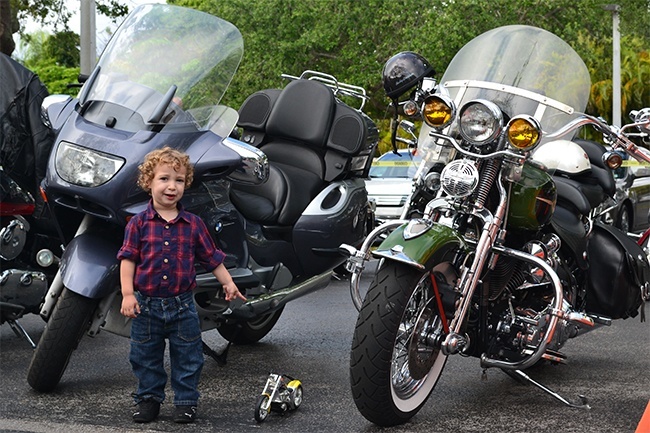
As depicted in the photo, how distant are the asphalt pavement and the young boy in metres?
0.17

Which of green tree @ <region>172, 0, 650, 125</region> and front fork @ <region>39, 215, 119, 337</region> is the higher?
front fork @ <region>39, 215, 119, 337</region>

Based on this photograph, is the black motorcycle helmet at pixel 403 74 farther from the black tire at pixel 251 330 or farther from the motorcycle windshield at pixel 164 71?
the black tire at pixel 251 330

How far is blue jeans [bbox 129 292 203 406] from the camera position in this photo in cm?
496

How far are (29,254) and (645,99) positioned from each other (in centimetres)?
3780

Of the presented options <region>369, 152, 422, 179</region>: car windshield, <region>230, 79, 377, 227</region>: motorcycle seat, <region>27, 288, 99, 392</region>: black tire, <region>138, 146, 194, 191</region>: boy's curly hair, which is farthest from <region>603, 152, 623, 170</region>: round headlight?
<region>369, 152, 422, 179</region>: car windshield

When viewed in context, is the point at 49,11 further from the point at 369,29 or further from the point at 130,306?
the point at 130,306

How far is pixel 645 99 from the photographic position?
135 feet

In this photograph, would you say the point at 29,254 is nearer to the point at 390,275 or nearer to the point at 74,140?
the point at 74,140

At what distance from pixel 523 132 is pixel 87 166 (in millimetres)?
2067

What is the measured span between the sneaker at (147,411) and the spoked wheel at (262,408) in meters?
0.47

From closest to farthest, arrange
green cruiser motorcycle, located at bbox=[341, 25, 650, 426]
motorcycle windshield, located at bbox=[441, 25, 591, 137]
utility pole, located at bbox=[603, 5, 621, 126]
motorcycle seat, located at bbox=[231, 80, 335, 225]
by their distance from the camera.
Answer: green cruiser motorcycle, located at bbox=[341, 25, 650, 426]
motorcycle windshield, located at bbox=[441, 25, 591, 137]
motorcycle seat, located at bbox=[231, 80, 335, 225]
utility pole, located at bbox=[603, 5, 621, 126]

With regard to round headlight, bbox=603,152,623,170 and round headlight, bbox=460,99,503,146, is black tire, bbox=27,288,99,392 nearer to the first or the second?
round headlight, bbox=460,99,503,146

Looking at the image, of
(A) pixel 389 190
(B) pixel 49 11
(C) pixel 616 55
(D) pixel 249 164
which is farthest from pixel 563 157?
(C) pixel 616 55

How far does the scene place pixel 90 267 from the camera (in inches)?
201
